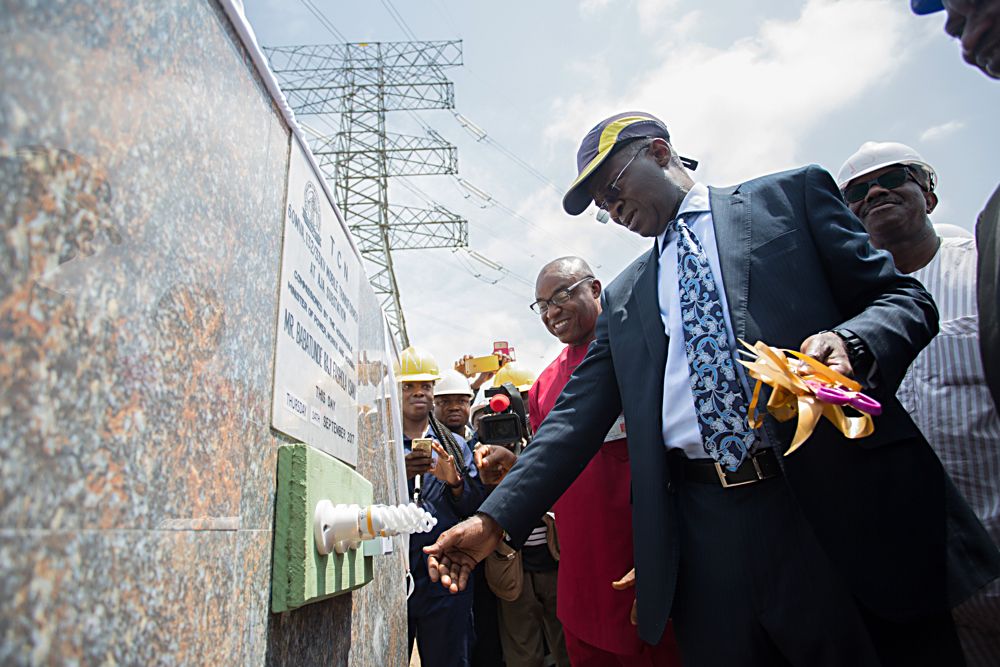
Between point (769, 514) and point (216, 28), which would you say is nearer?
point (216, 28)

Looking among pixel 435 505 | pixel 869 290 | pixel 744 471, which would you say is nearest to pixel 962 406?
pixel 869 290

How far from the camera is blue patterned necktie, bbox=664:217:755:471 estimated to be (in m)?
1.56

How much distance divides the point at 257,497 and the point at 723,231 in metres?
1.43

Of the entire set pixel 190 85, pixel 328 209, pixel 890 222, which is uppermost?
pixel 890 222

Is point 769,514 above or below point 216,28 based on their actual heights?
below

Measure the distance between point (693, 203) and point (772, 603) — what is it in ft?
3.85

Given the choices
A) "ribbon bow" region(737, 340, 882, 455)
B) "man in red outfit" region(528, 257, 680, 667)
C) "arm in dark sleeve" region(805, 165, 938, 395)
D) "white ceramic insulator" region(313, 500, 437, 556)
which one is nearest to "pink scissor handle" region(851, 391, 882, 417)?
"ribbon bow" region(737, 340, 882, 455)

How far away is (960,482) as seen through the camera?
207 centimetres

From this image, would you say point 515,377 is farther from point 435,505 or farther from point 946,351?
point 946,351

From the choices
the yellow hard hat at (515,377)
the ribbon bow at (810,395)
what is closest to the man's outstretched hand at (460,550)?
the ribbon bow at (810,395)

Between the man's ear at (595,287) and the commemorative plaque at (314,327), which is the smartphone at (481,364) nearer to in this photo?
the man's ear at (595,287)

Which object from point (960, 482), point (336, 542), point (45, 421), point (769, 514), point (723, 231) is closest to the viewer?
point (45, 421)

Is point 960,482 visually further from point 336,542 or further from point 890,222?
point 336,542

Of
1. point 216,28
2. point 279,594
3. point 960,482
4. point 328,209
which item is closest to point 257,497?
point 279,594
